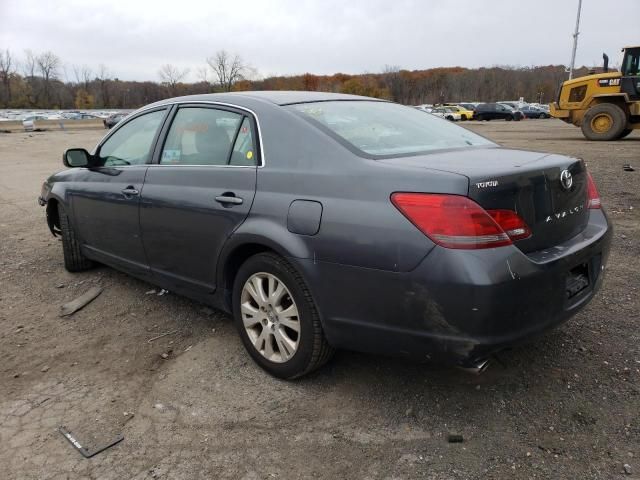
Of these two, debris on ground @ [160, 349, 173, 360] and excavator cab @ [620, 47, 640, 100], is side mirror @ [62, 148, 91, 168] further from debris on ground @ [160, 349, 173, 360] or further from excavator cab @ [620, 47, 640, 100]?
excavator cab @ [620, 47, 640, 100]

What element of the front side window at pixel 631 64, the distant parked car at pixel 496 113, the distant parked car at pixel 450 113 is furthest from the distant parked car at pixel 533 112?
the front side window at pixel 631 64

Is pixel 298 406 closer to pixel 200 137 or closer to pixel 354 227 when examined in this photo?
pixel 354 227

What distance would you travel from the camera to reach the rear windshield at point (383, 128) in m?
2.87

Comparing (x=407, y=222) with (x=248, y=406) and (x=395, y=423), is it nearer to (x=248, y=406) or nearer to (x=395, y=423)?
(x=395, y=423)

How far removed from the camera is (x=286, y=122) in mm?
2992

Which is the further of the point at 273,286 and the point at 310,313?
the point at 273,286

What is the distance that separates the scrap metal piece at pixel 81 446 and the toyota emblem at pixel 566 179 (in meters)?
2.51

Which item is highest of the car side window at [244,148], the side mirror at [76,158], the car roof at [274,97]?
the car roof at [274,97]

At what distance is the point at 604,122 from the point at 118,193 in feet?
57.6

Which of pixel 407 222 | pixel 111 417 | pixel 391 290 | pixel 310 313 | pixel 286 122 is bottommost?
pixel 111 417

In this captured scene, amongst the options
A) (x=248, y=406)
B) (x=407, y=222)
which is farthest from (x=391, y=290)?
(x=248, y=406)

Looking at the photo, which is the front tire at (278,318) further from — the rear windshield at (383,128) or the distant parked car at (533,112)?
the distant parked car at (533,112)

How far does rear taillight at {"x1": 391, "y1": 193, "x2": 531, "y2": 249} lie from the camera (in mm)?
2238

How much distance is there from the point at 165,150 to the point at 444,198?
86.3 inches
